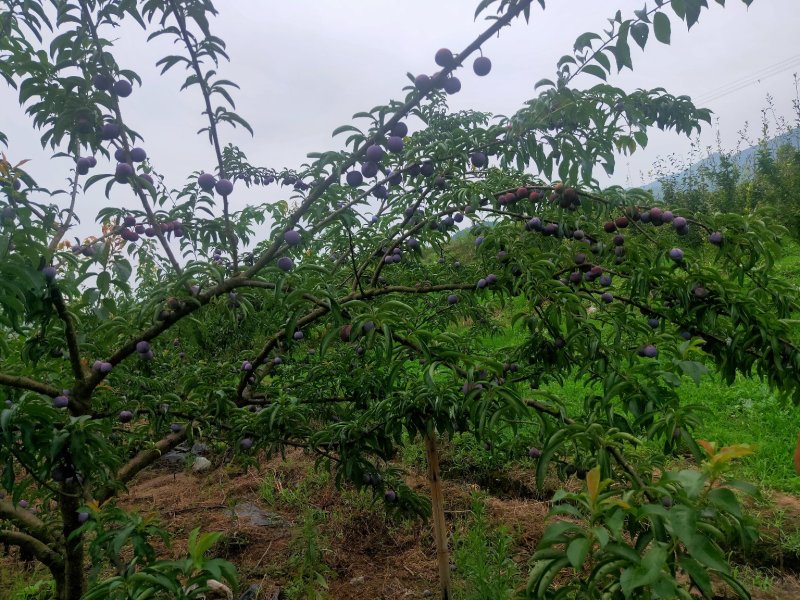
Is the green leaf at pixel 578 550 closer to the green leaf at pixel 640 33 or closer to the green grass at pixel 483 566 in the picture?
the green leaf at pixel 640 33

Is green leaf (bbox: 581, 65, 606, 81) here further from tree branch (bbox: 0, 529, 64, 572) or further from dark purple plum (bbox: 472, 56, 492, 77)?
tree branch (bbox: 0, 529, 64, 572)

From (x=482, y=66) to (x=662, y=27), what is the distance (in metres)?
0.49

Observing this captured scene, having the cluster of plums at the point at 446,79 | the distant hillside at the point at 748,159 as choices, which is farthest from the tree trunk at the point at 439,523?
A: the distant hillside at the point at 748,159

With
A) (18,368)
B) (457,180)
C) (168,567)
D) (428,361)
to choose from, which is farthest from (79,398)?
(457,180)

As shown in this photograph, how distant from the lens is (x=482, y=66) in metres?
1.63

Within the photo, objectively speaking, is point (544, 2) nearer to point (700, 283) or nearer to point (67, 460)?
point (700, 283)

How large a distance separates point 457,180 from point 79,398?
155 cm

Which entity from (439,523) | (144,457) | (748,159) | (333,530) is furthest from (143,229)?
(748,159)

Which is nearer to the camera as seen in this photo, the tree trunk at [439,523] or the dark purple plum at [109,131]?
the dark purple plum at [109,131]

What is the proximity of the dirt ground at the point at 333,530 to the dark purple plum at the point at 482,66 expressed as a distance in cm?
220

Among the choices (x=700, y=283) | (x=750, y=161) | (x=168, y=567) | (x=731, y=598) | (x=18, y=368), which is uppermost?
(x=750, y=161)

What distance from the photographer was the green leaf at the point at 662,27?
134 centimetres

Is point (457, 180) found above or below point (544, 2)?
below

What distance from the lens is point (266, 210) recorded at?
2.92m
